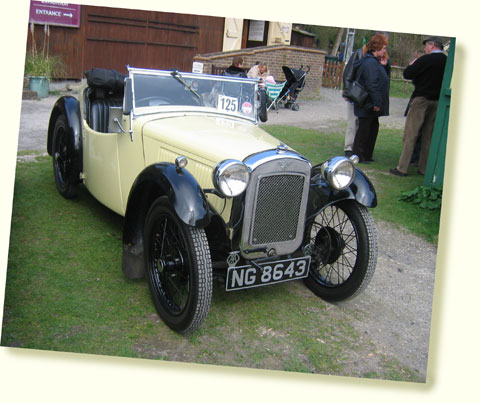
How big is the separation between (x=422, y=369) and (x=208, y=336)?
1.31 metres

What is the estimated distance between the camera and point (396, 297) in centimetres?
365

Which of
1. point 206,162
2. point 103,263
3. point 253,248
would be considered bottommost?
point 103,263

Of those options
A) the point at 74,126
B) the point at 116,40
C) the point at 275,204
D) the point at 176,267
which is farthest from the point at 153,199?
the point at 116,40

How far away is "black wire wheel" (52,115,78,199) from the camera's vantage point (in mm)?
4602

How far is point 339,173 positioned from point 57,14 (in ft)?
26.7

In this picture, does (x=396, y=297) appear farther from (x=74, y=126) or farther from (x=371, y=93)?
(x=371, y=93)

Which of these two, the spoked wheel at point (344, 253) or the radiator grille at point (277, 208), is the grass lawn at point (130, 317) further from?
the radiator grille at point (277, 208)

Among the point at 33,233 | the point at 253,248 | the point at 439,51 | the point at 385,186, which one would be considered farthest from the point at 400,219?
the point at 33,233

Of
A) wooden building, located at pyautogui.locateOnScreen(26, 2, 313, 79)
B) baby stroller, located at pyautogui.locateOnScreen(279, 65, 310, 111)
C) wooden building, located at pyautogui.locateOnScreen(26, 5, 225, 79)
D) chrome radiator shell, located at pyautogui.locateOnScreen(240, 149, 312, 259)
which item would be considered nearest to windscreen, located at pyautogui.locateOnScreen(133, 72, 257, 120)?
chrome radiator shell, located at pyautogui.locateOnScreen(240, 149, 312, 259)

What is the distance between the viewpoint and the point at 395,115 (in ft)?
25.0

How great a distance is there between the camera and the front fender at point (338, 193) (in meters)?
3.26

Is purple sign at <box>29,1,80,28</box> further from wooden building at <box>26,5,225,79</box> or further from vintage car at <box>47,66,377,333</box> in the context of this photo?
vintage car at <box>47,66,377,333</box>

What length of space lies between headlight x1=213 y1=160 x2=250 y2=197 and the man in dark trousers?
164 inches

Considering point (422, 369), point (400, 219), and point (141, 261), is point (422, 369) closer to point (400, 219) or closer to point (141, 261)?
point (141, 261)
